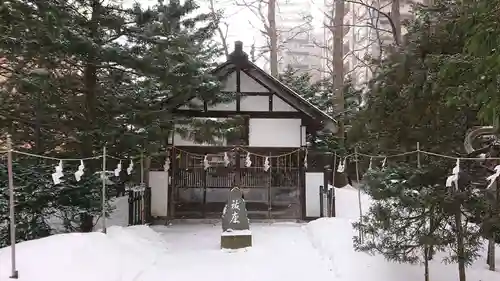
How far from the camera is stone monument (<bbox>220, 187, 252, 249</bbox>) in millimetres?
10148

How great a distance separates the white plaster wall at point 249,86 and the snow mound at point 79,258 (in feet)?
25.0

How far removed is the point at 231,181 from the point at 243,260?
624 centimetres

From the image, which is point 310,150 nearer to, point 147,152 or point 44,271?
point 147,152

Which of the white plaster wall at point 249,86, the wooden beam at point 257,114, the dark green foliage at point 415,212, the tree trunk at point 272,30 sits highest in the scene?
the tree trunk at point 272,30

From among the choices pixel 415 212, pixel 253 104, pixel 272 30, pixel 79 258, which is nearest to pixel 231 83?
pixel 253 104

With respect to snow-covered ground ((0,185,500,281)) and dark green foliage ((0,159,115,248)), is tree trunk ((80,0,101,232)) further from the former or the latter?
snow-covered ground ((0,185,500,281))

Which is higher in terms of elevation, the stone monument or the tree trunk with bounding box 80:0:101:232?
the tree trunk with bounding box 80:0:101:232

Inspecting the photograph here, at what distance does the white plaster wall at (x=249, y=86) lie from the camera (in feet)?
50.7

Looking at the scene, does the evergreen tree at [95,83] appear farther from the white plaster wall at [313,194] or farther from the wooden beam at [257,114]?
the white plaster wall at [313,194]

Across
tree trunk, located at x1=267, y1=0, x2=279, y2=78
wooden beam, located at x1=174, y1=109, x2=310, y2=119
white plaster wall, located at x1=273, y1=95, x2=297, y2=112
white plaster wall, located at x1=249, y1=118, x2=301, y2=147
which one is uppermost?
tree trunk, located at x1=267, y1=0, x2=279, y2=78

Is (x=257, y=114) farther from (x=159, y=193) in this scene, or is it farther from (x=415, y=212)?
(x=415, y=212)

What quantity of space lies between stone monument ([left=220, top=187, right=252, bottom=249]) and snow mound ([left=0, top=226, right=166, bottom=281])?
5.59ft

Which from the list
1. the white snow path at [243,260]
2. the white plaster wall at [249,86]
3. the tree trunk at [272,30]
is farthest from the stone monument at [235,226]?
the tree trunk at [272,30]

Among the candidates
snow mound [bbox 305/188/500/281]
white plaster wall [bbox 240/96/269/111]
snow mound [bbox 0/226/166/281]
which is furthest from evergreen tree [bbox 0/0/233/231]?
white plaster wall [bbox 240/96/269/111]
